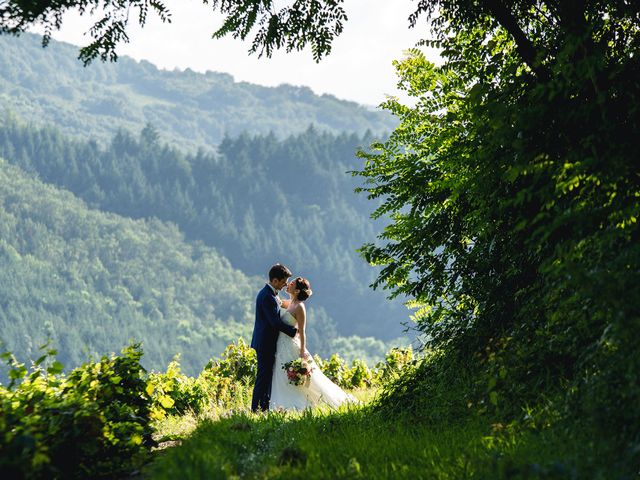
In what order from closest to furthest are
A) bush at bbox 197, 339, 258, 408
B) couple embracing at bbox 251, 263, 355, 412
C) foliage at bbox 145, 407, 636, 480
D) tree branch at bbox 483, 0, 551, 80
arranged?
foliage at bbox 145, 407, 636, 480 < tree branch at bbox 483, 0, 551, 80 < couple embracing at bbox 251, 263, 355, 412 < bush at bbox 197, 339, 258, 408

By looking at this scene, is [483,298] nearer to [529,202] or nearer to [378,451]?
[529,202]

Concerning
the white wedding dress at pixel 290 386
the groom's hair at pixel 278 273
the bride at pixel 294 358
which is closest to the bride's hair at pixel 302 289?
the bride at pixel 294 358

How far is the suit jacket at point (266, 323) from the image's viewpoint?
877 cm

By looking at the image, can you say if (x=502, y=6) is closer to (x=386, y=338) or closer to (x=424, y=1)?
(x=424, y=1)

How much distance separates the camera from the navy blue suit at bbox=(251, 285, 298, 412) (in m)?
8.70

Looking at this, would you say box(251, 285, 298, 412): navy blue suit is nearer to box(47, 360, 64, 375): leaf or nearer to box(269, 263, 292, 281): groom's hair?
box(269, 263, 292, 281): groom's hair

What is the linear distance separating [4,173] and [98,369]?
210607 mm

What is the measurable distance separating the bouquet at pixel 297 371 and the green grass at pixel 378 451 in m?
3.66

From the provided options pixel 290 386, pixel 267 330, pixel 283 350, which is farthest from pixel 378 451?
pixel 283 350

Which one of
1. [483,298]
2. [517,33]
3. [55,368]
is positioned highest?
[517,33]

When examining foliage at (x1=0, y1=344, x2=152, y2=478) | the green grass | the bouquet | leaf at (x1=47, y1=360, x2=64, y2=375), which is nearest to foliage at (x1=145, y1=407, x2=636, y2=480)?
the green grass

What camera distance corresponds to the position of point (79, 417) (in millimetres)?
4488

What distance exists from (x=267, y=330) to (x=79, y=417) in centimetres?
442

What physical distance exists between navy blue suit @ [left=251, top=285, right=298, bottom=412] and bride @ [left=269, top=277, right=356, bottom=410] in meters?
0.46
